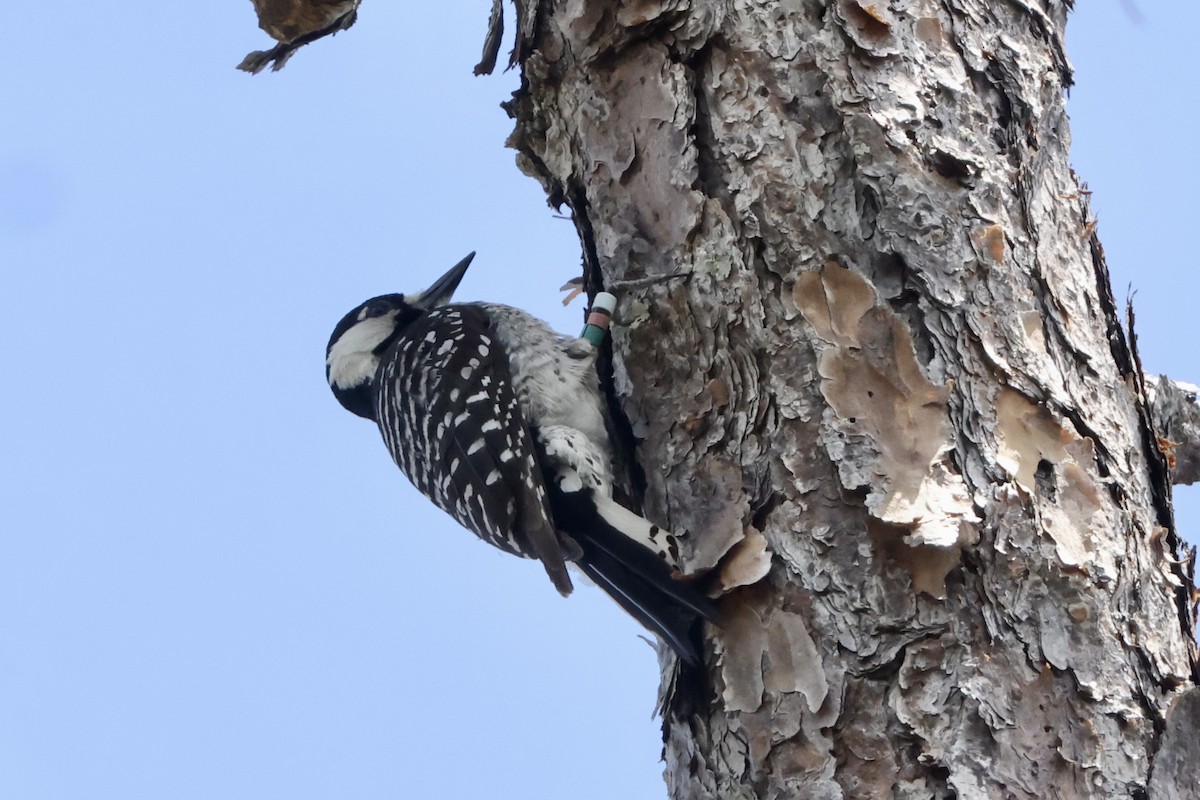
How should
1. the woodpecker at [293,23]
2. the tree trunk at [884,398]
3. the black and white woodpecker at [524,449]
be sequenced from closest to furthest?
1. the tree trunk at [884,398]
2. the black and white woodpecker at [524,449]
3. the woodpecker at [293,23]

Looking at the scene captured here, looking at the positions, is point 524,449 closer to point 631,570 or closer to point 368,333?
point 631,570

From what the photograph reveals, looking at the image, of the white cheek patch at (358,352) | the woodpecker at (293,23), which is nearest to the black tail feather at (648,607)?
the white cheek patch at (358,352)

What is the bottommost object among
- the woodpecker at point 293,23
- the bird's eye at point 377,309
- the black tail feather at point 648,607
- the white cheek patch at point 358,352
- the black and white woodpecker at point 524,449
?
the black tail feather at point 648,607

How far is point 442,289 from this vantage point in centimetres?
377

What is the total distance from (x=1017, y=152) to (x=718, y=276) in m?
0.59

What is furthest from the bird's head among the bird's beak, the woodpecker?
the woodpecker

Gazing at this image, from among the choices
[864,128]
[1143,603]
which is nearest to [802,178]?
[864,128]

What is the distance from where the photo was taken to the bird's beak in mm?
3734

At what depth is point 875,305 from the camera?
2.08 meters

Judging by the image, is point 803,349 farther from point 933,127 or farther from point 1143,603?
point 1143,603

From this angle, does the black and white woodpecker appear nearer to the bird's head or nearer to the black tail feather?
the black tail feather

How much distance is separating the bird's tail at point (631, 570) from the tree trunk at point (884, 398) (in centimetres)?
5

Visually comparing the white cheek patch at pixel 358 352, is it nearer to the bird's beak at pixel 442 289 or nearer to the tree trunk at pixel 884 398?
the bird's beak at pixel 442 289

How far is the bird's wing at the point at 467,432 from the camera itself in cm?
253
